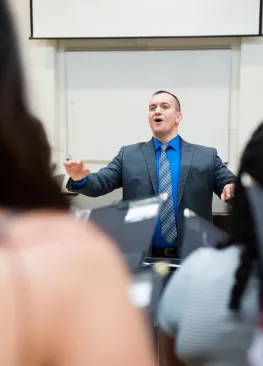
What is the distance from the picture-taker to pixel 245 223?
3.46 feet

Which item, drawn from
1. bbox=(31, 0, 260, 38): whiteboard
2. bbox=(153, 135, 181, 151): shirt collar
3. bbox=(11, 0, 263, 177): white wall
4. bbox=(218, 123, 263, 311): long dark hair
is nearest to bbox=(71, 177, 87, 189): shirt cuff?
bbox=(153, 135, 181, 151): shirt collar

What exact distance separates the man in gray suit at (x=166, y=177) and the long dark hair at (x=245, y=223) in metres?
1.49

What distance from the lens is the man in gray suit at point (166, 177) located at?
2625 mm

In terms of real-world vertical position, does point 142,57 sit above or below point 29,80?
above

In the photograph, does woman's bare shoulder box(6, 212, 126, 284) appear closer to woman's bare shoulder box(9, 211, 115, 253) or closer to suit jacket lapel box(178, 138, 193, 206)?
woman's bare shoulder box(9, 211, 115, 253)

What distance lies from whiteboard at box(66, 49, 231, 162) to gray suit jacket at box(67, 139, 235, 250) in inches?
34.1

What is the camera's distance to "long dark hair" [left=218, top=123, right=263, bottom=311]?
94 centimetres

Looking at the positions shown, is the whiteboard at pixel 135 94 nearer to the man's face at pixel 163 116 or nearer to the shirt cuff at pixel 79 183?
the man's face at pixel 163 116

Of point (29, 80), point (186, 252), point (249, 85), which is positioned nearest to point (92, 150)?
point (249, 85)

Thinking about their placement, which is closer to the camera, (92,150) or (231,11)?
(231,11)

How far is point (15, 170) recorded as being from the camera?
1.41 ft

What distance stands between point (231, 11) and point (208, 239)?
262cm

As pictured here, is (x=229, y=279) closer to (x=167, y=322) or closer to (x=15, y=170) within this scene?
(x=167, y=322)

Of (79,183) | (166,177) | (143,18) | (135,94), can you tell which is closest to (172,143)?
(166,177)
